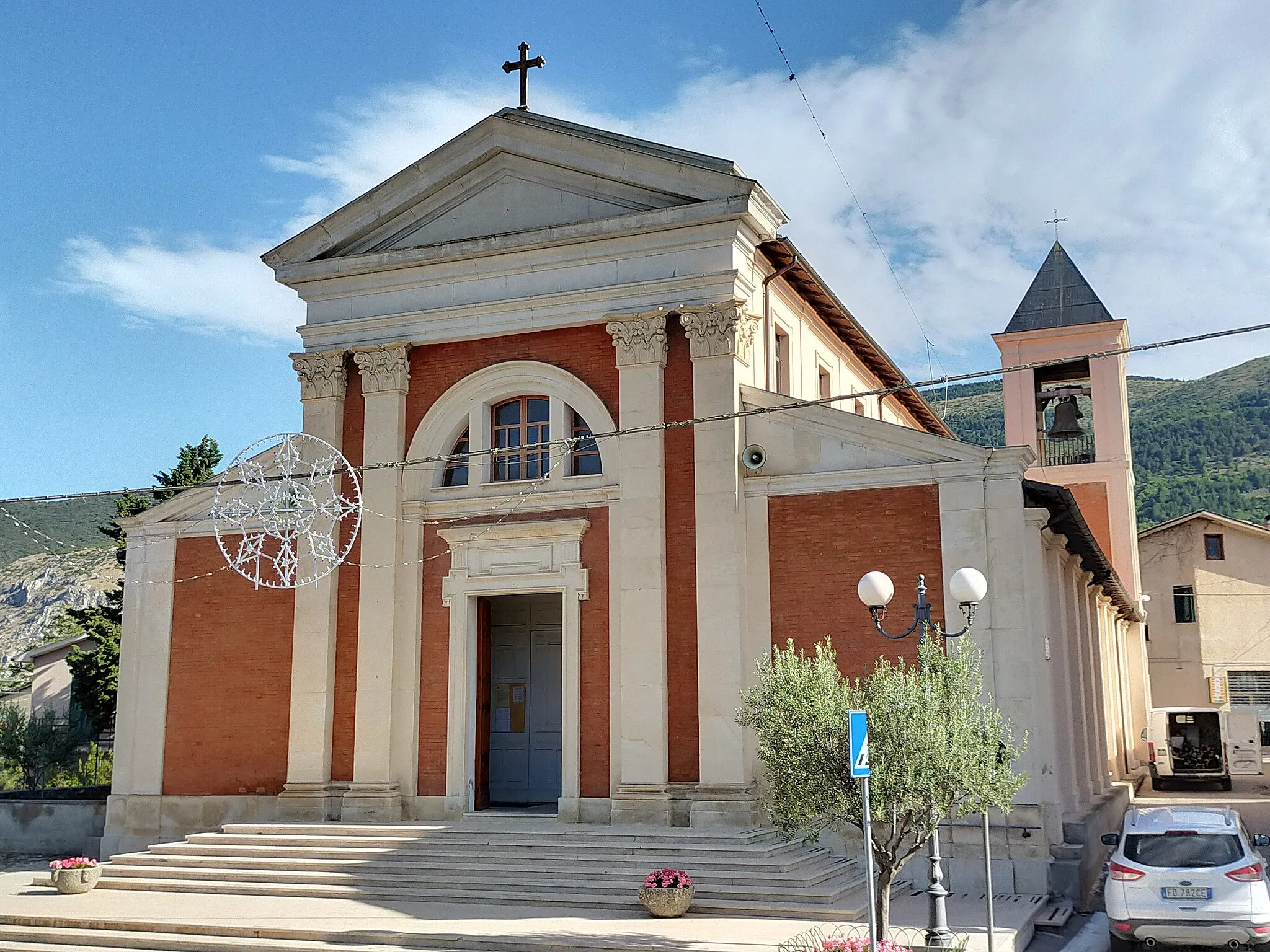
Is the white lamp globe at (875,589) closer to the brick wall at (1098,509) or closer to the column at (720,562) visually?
the column at (720,562)

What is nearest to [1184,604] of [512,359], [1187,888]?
[512,359]

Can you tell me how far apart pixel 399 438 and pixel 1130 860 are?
1298 centimetres

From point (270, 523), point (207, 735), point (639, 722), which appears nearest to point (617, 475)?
point (639, 722)

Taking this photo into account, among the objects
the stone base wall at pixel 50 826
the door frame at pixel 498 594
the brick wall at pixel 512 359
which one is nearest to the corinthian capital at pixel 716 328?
the brick wall at pixel 512 359

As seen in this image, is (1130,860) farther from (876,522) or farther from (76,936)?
(76,936)

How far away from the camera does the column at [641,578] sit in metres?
18.2

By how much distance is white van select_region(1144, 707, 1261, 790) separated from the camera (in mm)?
35000

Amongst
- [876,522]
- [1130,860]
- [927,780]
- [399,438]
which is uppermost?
[399,438]

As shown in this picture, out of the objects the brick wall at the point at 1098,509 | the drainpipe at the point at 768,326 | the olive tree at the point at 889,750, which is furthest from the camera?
the brick wall at the point at 1098,509

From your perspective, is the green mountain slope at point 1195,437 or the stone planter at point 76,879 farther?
the green mountain slope at point 1195,437

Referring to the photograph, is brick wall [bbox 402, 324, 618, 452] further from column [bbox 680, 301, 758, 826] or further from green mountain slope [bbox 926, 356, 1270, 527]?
green mountain slope [bbox 926, 356, 1270, 527]

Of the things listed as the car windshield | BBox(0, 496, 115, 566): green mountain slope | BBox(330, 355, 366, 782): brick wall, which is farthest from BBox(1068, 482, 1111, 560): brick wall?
BBox(0, 496, 115, 566): green mountain slope

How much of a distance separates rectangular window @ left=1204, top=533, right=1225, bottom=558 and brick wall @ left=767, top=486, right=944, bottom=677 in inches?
1324

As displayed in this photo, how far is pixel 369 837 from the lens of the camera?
18.2m
